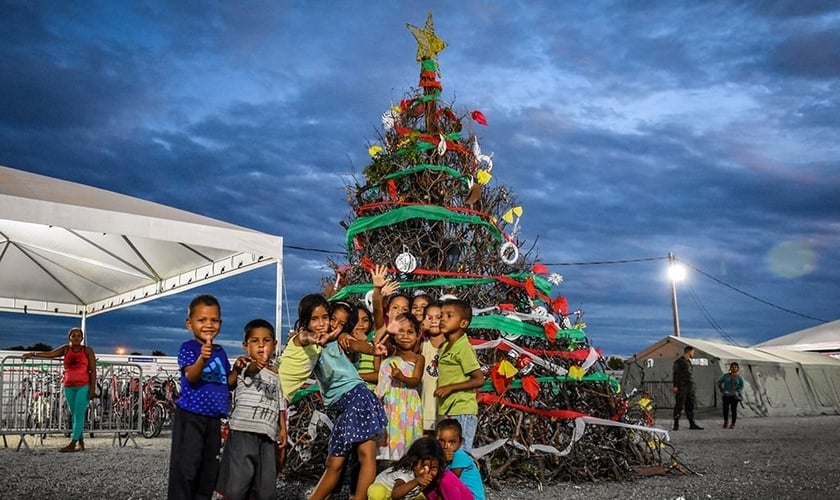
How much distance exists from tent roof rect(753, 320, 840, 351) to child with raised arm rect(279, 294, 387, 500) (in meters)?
28.5

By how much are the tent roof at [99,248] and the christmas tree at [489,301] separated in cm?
410

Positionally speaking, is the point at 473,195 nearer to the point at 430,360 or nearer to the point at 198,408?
the point at 430,360

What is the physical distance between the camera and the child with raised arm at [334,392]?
165 inches

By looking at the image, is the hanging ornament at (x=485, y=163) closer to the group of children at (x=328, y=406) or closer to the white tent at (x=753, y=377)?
the group of children at (x=328, y=406)

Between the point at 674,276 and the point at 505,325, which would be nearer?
the point at 505,325

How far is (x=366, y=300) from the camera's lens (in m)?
6.04

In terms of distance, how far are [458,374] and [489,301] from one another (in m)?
1.31

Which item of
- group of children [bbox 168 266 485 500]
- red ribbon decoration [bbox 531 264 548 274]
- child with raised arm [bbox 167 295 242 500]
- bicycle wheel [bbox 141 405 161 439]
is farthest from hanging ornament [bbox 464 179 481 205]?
bicycle wheel [bbox 141 405 161 439]

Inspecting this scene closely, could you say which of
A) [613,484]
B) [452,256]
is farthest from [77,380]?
[613,484]

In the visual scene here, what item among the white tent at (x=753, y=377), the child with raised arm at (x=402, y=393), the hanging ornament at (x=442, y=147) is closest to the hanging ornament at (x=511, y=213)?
the hanging ornament at (x=442, y=147)

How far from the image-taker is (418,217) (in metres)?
6.34

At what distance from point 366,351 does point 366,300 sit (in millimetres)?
1528

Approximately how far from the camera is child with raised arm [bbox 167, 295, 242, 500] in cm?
395

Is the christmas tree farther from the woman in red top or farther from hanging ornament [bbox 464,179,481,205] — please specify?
the woman in red top
